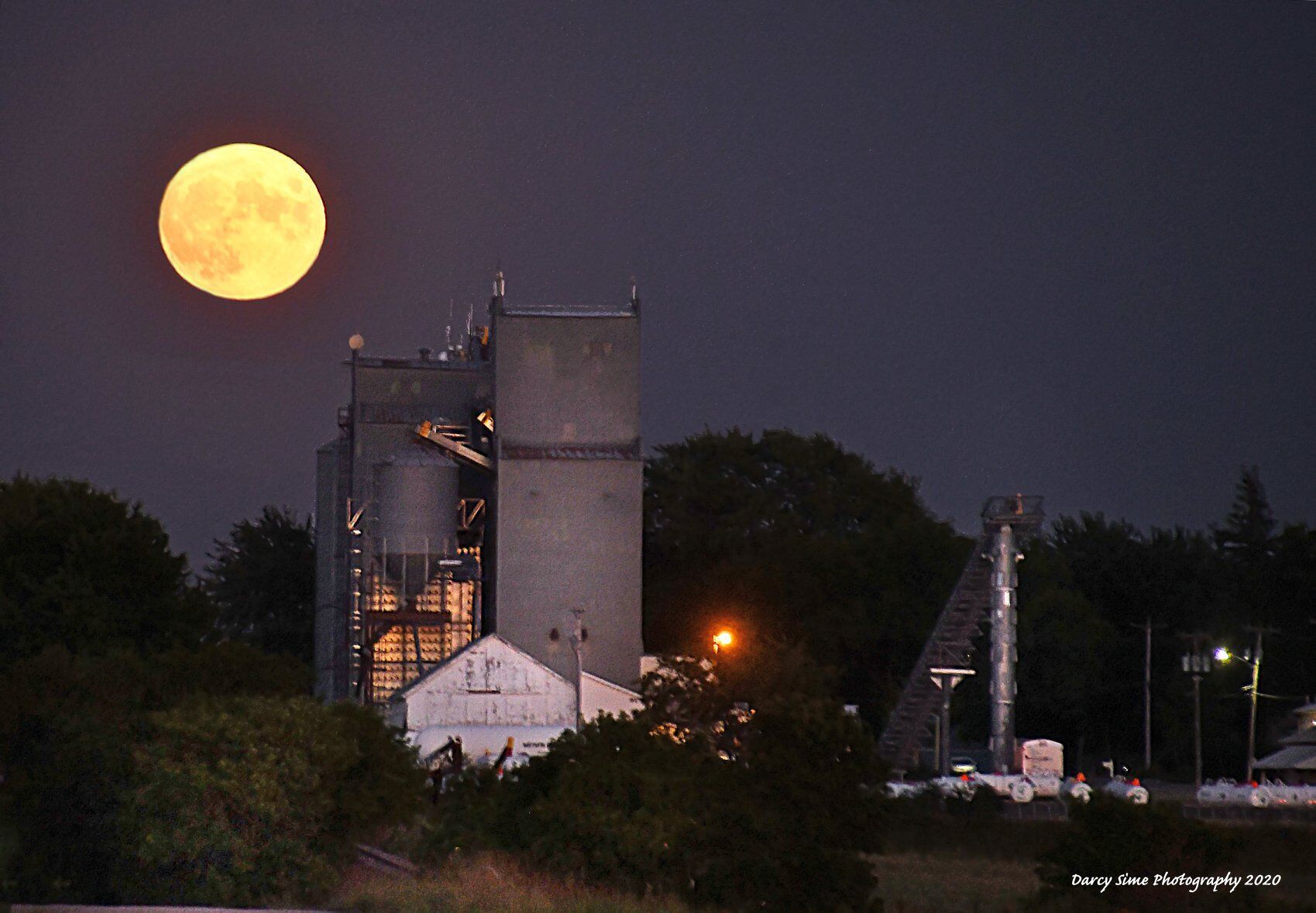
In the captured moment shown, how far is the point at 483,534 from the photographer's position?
74.1 meters

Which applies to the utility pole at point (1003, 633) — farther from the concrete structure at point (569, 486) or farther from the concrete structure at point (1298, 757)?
the concrete structure at point (569, 486)

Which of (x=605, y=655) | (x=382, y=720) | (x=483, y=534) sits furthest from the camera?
(x=483, y=534)

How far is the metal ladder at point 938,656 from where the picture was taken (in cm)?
5966

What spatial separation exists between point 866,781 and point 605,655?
43057 millimetres

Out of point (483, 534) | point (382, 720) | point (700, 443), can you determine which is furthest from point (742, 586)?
point (382, 720)

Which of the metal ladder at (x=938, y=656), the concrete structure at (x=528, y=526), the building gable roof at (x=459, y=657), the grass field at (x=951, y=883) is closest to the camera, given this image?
the grass field at (x=951, y=883)

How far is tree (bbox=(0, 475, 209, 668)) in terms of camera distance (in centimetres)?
5156

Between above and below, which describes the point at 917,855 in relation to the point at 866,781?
below

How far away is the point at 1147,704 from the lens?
235ft

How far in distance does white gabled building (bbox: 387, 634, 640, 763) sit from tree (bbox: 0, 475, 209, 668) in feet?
32.5

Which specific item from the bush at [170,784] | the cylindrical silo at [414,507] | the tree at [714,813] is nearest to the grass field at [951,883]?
the tree at [714,813]

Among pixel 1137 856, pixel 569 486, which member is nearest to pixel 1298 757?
pixel 569 486

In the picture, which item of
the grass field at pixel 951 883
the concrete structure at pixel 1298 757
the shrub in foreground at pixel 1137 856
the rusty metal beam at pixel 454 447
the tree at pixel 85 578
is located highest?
the rusty metal beam at pixel 454 447

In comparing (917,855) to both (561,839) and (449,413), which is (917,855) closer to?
(561,839)
